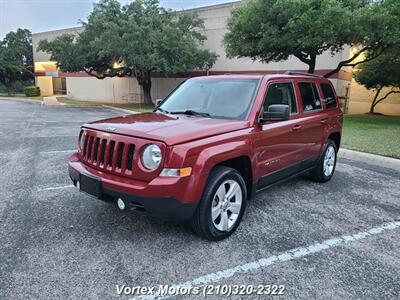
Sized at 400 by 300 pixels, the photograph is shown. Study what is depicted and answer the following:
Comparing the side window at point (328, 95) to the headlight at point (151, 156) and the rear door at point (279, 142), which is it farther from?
the headlight at point (151, 156)

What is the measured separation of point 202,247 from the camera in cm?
356

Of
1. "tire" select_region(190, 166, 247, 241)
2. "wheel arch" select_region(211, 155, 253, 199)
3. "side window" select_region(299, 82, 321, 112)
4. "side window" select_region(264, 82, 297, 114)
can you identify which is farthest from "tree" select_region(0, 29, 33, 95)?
A: "tire" select_region(190, 166, 247, 241)

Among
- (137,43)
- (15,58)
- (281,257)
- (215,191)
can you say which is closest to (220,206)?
(215,191)

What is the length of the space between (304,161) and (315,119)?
691 millimetres

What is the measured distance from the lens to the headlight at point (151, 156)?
326 cm

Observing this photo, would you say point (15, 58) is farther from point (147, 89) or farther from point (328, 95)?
point (328, 95)

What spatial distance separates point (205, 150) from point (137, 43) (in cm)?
1820

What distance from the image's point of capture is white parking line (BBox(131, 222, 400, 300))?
116 inches

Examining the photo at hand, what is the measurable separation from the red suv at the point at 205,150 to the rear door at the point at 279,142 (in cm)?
1

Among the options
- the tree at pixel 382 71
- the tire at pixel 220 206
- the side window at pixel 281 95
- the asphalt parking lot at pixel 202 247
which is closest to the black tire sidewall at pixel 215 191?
the tire at pixel 220 206

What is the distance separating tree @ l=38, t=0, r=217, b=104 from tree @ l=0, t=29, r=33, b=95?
77.5ft

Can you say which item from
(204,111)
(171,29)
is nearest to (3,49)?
(171,29)

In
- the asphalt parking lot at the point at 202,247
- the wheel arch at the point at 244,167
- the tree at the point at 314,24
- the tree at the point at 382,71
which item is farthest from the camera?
the tree at the point at 382,71

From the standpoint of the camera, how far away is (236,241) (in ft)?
12.2
